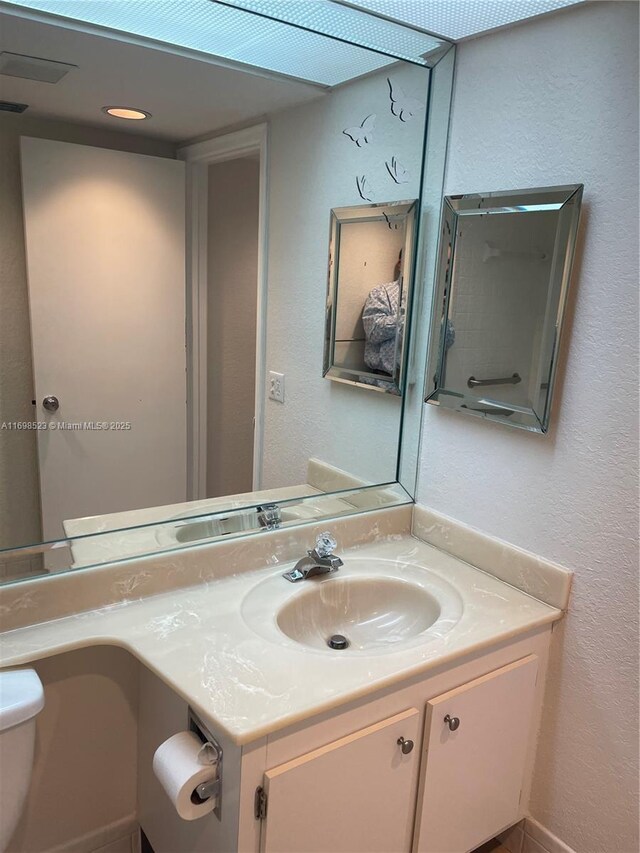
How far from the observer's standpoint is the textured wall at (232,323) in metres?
1.55

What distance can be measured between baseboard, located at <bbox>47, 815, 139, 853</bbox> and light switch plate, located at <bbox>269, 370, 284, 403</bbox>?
112cm

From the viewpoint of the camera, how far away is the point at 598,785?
151cm

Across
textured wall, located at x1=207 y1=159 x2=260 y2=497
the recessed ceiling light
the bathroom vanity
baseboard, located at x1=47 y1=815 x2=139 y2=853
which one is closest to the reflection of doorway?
textured wall, located at x1=207 y1=159 x2=260 y2=497

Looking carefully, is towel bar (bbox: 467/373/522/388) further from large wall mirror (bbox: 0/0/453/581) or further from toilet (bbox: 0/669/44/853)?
toilet (bbox: 0/669/44/853)

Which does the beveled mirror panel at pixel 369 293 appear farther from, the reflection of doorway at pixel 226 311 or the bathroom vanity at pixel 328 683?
the bathroom vanity at pixel 328 683

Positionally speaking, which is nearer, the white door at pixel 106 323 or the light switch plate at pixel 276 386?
the white door at pixel 106 323

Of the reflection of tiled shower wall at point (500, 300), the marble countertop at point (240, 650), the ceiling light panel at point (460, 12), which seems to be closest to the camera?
the marble countertop at point (240, 650)

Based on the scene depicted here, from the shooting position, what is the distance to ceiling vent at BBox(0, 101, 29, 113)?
1.20 m

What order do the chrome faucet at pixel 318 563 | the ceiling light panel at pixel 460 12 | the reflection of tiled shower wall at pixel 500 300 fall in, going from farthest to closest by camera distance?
the chrome faucet at pixel 318 563 → the reflection of tiled shower wall at pixel 500 300 → the ceiling light panel at pixel 460 12

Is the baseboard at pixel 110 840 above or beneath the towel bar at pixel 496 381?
beneath

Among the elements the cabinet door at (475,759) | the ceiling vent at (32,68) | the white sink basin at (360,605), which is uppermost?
the ceiling vent at (32,68)

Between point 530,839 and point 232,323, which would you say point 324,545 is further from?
point 530,839

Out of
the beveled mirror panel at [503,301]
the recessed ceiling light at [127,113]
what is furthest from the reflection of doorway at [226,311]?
the beveled mirror panel at [503,301]

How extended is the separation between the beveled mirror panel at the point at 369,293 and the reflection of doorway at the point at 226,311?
227 mm
